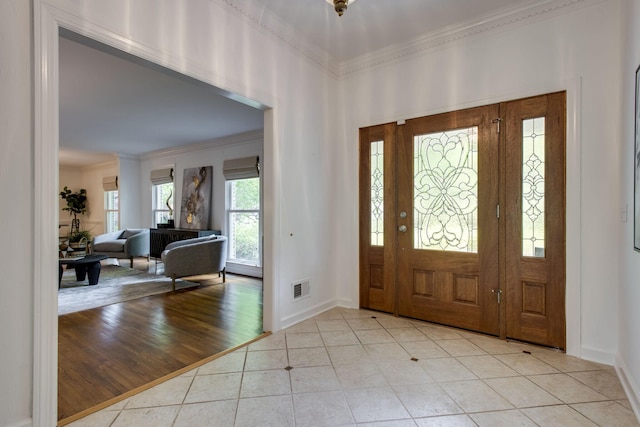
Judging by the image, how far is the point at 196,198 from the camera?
6.78 meters

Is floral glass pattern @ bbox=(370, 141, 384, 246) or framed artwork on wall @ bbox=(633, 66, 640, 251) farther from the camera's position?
floral glass pattern @ bbox=(370, 141, 384, 246)

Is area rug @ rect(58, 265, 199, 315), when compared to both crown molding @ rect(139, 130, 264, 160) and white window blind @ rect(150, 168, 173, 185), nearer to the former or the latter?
white window blind @ rect(150, 168, 173, 185)

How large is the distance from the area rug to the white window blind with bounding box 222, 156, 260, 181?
2146 mm

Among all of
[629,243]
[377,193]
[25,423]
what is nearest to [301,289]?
[377,193]

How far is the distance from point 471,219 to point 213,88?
255cm

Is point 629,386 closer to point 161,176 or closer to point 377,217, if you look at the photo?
point 377,217

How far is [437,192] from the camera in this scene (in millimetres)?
3137

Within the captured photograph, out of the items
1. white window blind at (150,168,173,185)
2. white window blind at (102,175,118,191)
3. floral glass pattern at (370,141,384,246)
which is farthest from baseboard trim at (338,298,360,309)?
white window blind at (102,175,118,191)

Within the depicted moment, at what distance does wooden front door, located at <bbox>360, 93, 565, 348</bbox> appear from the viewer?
2607 mm

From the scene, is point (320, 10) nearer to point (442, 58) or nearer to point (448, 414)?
point (442, 58)

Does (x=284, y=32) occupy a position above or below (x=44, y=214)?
above

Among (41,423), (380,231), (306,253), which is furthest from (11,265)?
(380,231)

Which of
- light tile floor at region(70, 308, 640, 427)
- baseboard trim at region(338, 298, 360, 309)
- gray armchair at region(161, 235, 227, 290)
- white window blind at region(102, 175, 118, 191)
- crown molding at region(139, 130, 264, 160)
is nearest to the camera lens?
light tile floor at region(70, 308, 640, 427)

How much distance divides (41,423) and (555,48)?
4.21m
